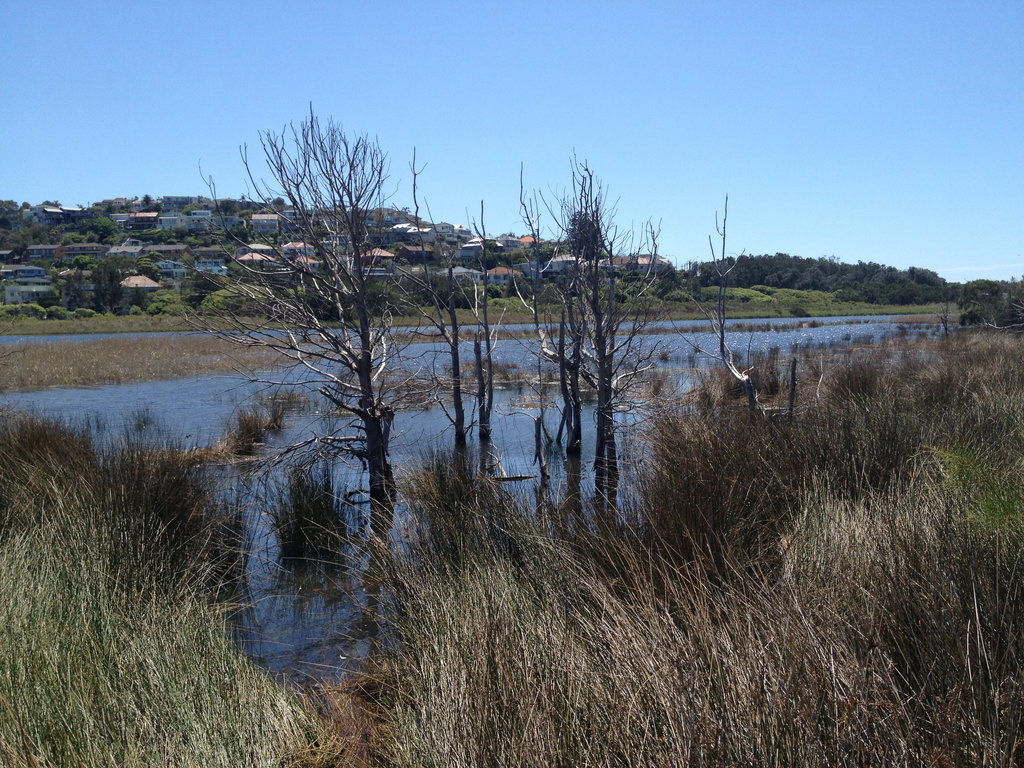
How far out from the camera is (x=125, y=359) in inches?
1158

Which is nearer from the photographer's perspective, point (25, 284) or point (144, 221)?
point (25, 284)

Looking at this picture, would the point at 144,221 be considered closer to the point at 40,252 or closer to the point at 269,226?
the point at 40,252

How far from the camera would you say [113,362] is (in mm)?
28422

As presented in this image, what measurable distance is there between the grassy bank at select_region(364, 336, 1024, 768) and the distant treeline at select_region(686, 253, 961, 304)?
78268 millimetres

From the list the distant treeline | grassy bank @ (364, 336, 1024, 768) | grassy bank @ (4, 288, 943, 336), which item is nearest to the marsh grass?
grassy bank @ (4, 288, 943, 336)

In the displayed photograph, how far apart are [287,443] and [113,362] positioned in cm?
1752

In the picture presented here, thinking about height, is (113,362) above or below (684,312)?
below

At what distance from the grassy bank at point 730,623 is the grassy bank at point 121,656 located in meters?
0.62

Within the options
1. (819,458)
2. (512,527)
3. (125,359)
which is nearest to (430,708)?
(512,527)

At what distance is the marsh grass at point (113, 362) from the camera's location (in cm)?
2512

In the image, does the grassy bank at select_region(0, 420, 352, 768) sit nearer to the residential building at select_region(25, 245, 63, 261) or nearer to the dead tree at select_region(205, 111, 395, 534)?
the dead tree at select_region(205, 111, 395, 534)

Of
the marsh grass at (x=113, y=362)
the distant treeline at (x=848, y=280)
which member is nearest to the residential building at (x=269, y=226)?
the marsh grass at (x=113, y=362)

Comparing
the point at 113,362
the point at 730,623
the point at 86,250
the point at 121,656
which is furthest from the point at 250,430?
the point at 86,250

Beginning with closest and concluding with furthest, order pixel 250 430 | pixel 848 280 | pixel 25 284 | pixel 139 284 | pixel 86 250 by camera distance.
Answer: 1. pixel 250 430
2. pixel 139 284
3. pixel 25 284
4. pixel 848 280
5. pixel 86 250
